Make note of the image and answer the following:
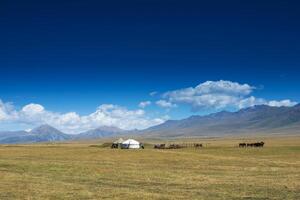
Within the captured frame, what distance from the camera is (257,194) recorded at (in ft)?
96.0

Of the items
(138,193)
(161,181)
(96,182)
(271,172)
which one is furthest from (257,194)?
(271,172)

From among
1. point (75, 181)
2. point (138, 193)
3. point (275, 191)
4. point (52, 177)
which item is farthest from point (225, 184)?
point (52, 177)

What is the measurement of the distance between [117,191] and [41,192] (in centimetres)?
458

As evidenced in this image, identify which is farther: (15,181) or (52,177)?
(52,177)

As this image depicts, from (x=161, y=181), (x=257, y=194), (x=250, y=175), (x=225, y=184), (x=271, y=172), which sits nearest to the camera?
(x=257, y=194)

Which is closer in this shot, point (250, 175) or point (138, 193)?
point (138, 193)

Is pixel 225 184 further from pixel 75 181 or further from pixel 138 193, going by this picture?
pixel 75 181

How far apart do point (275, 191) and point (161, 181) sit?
9.38m

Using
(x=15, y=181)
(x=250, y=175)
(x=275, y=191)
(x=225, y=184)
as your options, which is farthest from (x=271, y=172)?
(x=15, y=181)

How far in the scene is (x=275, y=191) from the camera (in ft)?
100

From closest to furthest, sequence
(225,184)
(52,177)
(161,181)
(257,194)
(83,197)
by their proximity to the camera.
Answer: (83,197) → (257,194) → (225,184) → (161,181) → (52,177)

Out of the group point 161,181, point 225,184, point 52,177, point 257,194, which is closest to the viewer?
point 257,194

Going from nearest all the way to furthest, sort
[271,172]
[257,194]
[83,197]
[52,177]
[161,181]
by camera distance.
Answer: [83,197] → [257,194] → [161,181] → [52,177] → [271,172]

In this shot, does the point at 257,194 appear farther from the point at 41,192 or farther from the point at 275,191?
the point at 41,192
